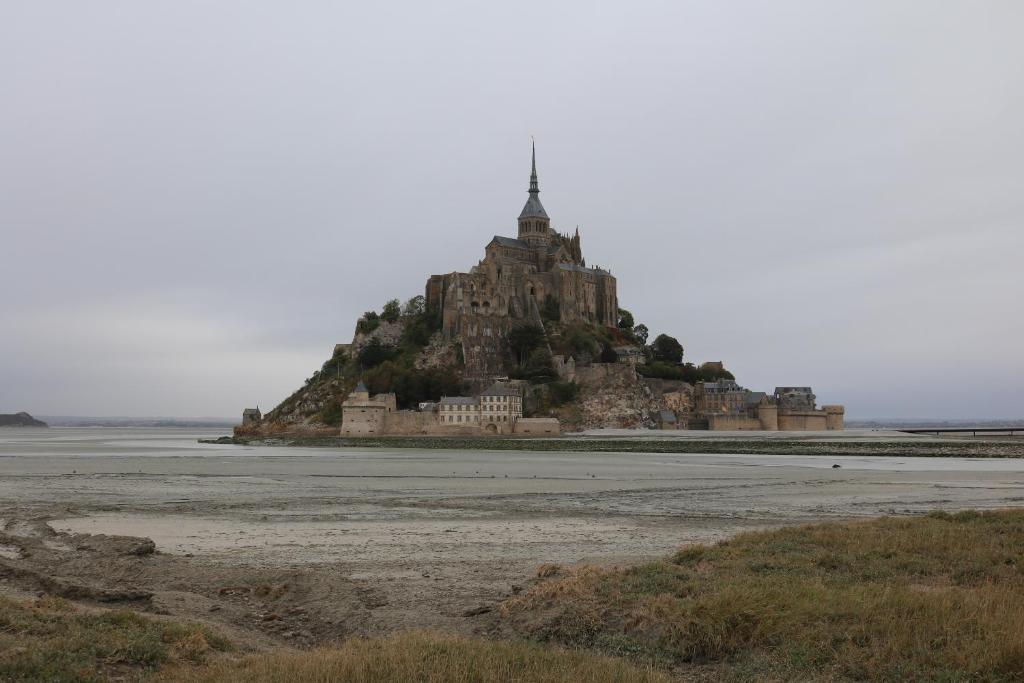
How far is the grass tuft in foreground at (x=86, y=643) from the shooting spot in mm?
7863

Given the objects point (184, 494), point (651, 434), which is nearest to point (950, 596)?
point (184, 494)

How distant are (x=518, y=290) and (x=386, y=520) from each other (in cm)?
8131

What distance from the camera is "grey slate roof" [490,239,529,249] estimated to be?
106062 millimetres

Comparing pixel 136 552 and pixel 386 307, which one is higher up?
pixel 386 307

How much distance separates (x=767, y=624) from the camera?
9445mm

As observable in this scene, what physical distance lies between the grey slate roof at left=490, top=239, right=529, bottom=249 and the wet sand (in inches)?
2507

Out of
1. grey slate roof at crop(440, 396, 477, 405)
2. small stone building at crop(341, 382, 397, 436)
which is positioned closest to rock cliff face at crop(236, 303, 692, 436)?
small stone building at crop(341, 382, 397, 436)

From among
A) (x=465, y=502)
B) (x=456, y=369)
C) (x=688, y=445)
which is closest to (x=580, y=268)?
(x=456, y=369)

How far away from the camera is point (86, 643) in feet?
28.4

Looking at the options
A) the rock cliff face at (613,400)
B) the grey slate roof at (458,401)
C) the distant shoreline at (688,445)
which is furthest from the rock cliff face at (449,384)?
the distant shoreline at (688,445)

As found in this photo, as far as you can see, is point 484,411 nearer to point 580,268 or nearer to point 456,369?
point 456,369

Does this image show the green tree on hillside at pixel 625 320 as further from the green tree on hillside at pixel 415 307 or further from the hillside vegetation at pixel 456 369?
the green tree on hillside at pixel 415 307

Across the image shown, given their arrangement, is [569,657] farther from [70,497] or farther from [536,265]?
[536,265]

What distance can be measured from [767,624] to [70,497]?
979 inches
